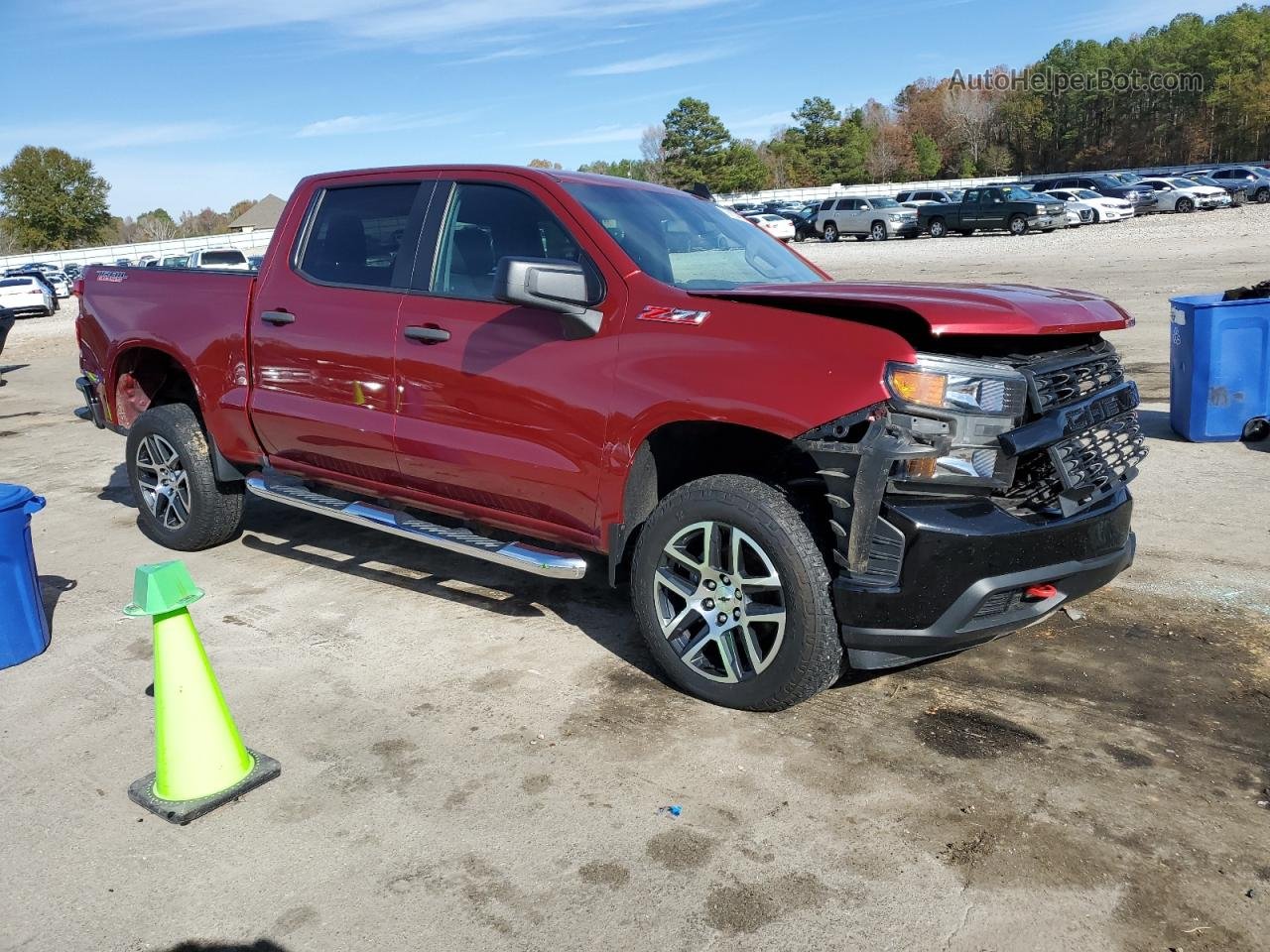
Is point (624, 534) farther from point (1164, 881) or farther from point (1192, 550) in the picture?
point (1192, 550)

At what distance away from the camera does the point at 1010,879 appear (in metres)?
2.97

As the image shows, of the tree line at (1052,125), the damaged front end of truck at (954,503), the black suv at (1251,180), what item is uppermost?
the tree line at (1052,125)

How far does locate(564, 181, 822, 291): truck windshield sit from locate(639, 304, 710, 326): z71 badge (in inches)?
8.5

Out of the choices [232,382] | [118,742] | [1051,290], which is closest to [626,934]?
[118,742]

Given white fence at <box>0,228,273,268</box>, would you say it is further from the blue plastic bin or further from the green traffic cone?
the green traffic cone

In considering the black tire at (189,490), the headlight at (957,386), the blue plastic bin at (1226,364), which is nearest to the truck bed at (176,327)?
the black tire at (189,490)

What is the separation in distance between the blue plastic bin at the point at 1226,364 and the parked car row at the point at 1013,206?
90.4 feet

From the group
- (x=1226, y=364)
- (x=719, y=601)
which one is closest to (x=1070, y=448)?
(x=719, y=601)

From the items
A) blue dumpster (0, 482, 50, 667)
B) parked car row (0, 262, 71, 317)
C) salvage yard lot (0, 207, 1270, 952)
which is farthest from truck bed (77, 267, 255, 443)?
parked car row (0, 262, 71, 317)

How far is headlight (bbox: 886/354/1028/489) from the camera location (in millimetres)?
3475

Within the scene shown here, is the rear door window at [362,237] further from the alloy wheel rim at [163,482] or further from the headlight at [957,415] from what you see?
the headlight at [957,415]

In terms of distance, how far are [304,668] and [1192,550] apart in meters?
4.35

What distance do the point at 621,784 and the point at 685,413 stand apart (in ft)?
4.28

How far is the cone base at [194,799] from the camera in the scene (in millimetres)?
3438
